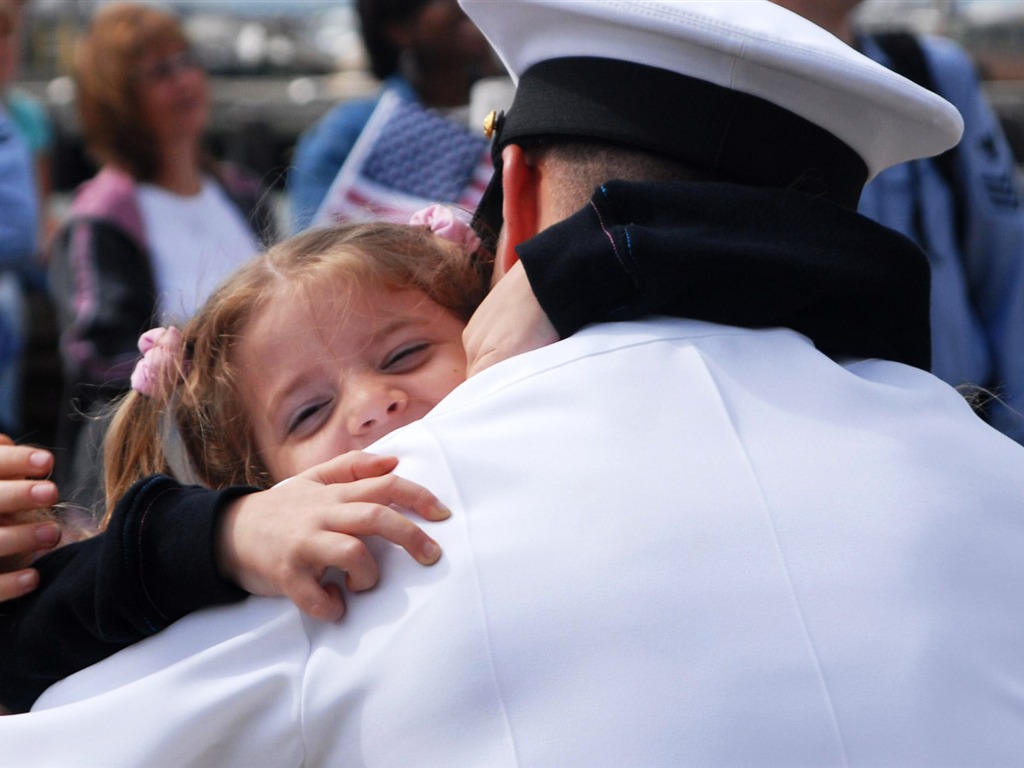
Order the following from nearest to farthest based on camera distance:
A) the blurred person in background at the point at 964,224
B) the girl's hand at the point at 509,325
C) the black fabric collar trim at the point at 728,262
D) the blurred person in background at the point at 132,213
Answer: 1. the black fabric collar trim at the point at 728,262
2. the girl's hand at the point at 509,325
3. the blurred person in background at the point at 964,224
4. the blurred person in background at the point at 132,213

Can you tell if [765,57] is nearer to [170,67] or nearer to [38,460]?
[38,460]

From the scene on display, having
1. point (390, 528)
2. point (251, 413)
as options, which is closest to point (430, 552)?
point (390, 528)

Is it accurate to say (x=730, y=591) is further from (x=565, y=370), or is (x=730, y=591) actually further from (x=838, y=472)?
(x=565, y=370)

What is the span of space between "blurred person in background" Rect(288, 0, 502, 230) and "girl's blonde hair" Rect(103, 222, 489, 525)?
0.75m

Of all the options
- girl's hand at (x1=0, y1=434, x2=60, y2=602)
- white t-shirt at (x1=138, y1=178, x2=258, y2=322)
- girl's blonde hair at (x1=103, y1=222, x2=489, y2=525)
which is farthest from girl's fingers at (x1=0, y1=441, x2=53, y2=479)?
white t-shirt at (x1=138, y1=178, x2=258, y2=322)

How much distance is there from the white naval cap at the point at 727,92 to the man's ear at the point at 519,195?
0.03 meters

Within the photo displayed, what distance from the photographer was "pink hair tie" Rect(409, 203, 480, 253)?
1.98 metres

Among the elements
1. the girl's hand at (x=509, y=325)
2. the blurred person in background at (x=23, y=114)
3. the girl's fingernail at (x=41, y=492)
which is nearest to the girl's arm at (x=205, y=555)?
the girl's fingernail at (x=41, y=492)

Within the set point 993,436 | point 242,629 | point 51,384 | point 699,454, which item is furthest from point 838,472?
point 51,384

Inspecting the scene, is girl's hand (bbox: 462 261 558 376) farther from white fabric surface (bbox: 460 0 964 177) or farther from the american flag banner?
the american flag banner

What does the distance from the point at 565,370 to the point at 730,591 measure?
0.26 metres

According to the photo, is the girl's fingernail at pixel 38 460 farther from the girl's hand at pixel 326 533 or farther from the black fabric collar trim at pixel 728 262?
the black fabric collar trim at pixel 728 262

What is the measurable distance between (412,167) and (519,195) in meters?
1.77

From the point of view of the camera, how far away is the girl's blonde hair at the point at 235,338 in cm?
194
